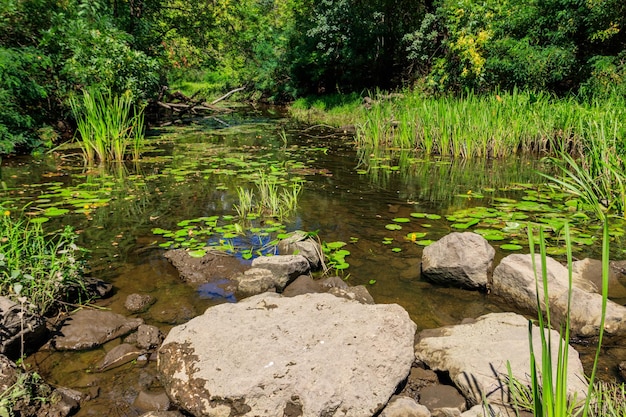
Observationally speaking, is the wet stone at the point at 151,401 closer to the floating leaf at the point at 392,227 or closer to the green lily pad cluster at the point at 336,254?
the green lily pad cluster at the point at 336,254

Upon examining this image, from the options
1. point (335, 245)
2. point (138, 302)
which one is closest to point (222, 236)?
point (335, 245)

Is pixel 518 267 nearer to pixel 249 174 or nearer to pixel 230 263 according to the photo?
pixel 230 263

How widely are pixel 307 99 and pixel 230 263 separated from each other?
57.6 feet

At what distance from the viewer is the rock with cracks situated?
6.79 ft

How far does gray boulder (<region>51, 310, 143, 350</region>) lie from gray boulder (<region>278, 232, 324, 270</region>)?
1451 millimetres

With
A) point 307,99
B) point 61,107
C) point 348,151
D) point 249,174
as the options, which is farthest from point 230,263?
point 307,99

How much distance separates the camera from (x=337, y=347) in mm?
2355

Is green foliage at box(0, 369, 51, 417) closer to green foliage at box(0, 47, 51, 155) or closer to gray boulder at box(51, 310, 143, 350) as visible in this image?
gray boulder at box(51, 310, 143, 350)

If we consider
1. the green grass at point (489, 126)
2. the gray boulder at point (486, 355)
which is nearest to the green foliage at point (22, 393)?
the gray boulder at point (486, 355)

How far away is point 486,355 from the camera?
2385 mm

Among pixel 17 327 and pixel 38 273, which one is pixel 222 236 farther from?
pixel 17 327

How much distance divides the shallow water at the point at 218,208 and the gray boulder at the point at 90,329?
0.07 metres

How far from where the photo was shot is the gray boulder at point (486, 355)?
7.07 feet

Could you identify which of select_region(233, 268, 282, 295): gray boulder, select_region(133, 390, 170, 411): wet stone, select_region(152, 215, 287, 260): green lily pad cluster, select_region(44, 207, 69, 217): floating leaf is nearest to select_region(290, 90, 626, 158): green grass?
select_region(152, 215, 287, 260): green lily pad cluster
